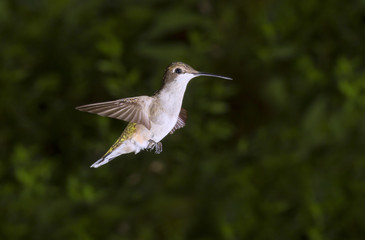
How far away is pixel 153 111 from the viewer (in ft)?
1.73

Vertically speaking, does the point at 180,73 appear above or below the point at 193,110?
below

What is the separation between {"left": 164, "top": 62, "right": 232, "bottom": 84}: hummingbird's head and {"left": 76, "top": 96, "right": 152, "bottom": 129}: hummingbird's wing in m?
0.04

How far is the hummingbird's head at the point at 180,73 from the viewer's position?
1.41 feet

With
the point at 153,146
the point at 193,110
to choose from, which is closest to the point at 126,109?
the point at 153,146

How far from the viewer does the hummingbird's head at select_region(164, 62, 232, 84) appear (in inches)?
17.0

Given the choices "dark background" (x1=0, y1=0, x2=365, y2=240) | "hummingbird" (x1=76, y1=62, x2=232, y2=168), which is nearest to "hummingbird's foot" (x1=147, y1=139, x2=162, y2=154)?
"hummingbird" (x1=76, y1=62, x2=232, y2=168)

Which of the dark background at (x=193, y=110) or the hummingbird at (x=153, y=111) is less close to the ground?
the dark background at (x=193, y=110)

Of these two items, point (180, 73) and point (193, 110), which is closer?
point (180, 73)

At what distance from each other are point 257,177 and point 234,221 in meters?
0.20

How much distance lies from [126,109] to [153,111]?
6 centimetres


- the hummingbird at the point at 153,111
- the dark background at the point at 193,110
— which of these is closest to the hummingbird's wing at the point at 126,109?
the hummingbird at the point at 153,111

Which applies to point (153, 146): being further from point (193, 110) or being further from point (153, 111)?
point (193, 110)

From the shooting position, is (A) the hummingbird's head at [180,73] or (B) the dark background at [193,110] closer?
(A) the hummingbird's head at [180,73]

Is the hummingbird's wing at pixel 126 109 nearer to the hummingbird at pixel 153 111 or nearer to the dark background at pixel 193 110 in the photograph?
the hummingbird at pixel 153 111
